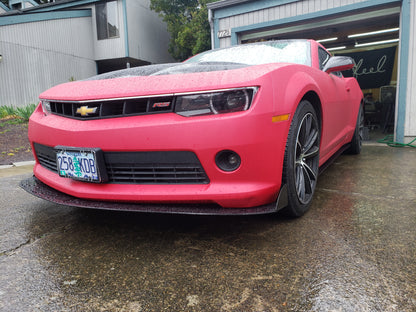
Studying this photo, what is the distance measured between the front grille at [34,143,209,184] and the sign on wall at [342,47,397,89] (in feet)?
37.5

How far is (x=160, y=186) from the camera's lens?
1555 mm

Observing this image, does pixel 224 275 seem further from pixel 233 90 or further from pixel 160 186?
pixel 233 90

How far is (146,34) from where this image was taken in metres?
16.7

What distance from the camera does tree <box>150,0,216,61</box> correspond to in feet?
53.3

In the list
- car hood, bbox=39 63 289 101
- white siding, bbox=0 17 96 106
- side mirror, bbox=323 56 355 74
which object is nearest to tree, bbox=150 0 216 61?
white siding, bbox=0 17 96 106

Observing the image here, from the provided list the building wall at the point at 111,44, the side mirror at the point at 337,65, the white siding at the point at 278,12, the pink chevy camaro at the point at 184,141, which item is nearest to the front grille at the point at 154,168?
the pink chevy camaro at the point at 184,141

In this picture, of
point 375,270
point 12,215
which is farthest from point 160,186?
point 12,215

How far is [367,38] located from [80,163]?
11820 millimetres

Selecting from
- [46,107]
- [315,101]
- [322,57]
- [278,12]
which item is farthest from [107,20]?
[315,101]

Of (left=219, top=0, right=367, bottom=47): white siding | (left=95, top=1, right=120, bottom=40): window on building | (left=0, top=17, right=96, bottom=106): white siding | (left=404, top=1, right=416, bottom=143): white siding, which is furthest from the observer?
(left=95, top=1, right=120, bottom=40): window on building

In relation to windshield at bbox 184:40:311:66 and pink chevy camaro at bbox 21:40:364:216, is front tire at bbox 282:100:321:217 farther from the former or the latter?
windshield at bbox 184:40:311:66

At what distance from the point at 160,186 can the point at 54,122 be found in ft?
2.53

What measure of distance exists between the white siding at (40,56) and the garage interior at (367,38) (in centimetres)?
962

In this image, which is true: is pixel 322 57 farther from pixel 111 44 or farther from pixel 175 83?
pixel 111 44
